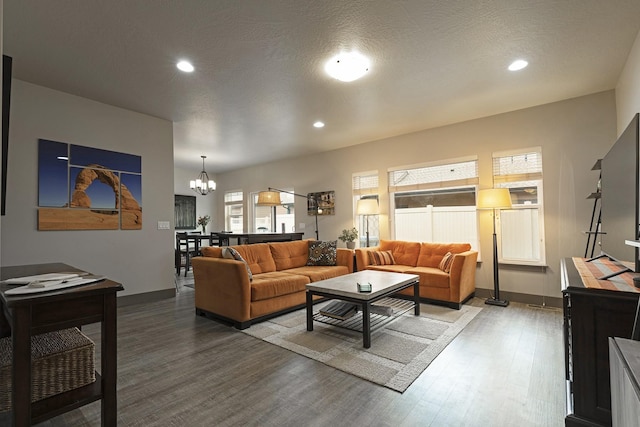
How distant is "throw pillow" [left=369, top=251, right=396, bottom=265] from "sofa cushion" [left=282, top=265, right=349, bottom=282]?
18.0 inches

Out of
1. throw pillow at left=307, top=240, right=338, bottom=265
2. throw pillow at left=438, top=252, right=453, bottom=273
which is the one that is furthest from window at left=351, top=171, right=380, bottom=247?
throw pillow at left=438, top=252, right=453, bottom=273

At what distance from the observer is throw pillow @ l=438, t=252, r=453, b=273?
4192 mm

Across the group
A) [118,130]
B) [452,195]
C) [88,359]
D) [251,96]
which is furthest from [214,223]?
[88,359]

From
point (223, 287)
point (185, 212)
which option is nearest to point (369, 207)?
point (223, 287)

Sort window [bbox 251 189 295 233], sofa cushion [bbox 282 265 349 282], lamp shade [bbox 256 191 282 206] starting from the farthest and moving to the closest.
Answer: window [bbox 251 189 295 233] < lamp shade [bbox 256 191 282 206] < sofa cushion [bbox 282 265 349 282]

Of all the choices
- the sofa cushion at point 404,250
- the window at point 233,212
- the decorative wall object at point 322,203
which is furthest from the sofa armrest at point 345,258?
the window at point 233,212

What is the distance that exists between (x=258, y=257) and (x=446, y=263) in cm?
261

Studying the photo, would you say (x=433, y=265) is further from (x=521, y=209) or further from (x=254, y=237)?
(x=254, y=237)

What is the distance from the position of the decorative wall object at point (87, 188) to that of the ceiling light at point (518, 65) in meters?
4.80

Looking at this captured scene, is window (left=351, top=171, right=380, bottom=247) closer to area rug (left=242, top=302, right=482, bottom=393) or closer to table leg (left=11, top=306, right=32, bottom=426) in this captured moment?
area rug (left=242, top=302, right=482, bottom=393)

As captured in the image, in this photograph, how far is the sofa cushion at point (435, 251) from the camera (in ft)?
14.8

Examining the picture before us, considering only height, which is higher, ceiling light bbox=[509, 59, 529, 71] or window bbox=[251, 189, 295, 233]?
ceiling light bbox=[509, 59, 529, 71]

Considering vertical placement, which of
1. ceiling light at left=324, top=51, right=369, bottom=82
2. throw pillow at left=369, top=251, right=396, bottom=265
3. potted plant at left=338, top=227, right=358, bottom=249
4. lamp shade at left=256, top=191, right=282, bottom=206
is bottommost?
throw pillow at left=369, top=251, right=396, bottom=265

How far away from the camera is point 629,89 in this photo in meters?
3.10
